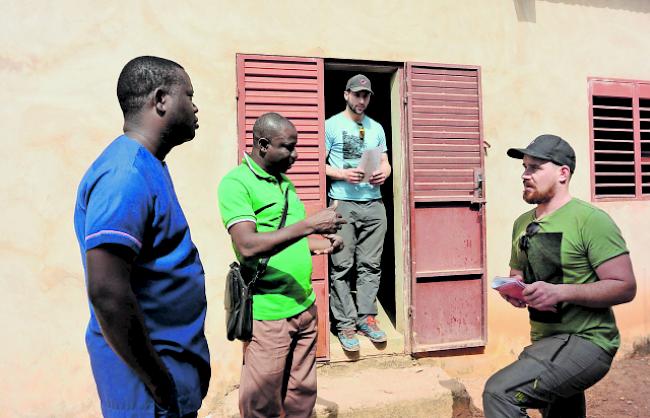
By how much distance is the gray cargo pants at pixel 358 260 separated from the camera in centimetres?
459

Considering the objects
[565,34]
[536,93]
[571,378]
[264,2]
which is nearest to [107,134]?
[264,2]

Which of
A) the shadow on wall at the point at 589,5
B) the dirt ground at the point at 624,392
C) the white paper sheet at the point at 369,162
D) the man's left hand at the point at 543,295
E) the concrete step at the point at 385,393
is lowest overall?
the dirt ground at the point at 624,392

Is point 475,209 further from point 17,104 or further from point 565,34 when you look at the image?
point 17,104

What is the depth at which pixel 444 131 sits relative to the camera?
189 inches

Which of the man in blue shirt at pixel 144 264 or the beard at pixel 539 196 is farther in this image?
the beard at pixel 539 196

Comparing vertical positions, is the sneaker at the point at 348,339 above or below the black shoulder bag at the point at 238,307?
below

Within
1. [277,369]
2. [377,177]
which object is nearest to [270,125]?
[277,369]

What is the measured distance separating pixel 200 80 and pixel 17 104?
1.30 metres

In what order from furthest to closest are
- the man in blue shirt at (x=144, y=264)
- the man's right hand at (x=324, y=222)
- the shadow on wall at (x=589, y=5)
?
1. the shadow on wall at (x=589, y=5)
2. the man's right hand at (x=324, y=222)
3. the man in blue shirt at (x=144, y=264)

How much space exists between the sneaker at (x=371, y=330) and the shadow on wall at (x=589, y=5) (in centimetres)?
314

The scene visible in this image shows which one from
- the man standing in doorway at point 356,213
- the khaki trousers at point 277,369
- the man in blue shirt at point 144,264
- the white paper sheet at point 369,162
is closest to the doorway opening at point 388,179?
the man standing in doorway at point 356,213

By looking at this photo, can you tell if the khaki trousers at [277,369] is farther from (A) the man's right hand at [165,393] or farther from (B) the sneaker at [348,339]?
(B) the sneaker at [348,339]

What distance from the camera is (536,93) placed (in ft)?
16.9

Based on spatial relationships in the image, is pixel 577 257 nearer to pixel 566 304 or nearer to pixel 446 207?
pixel 566 304
